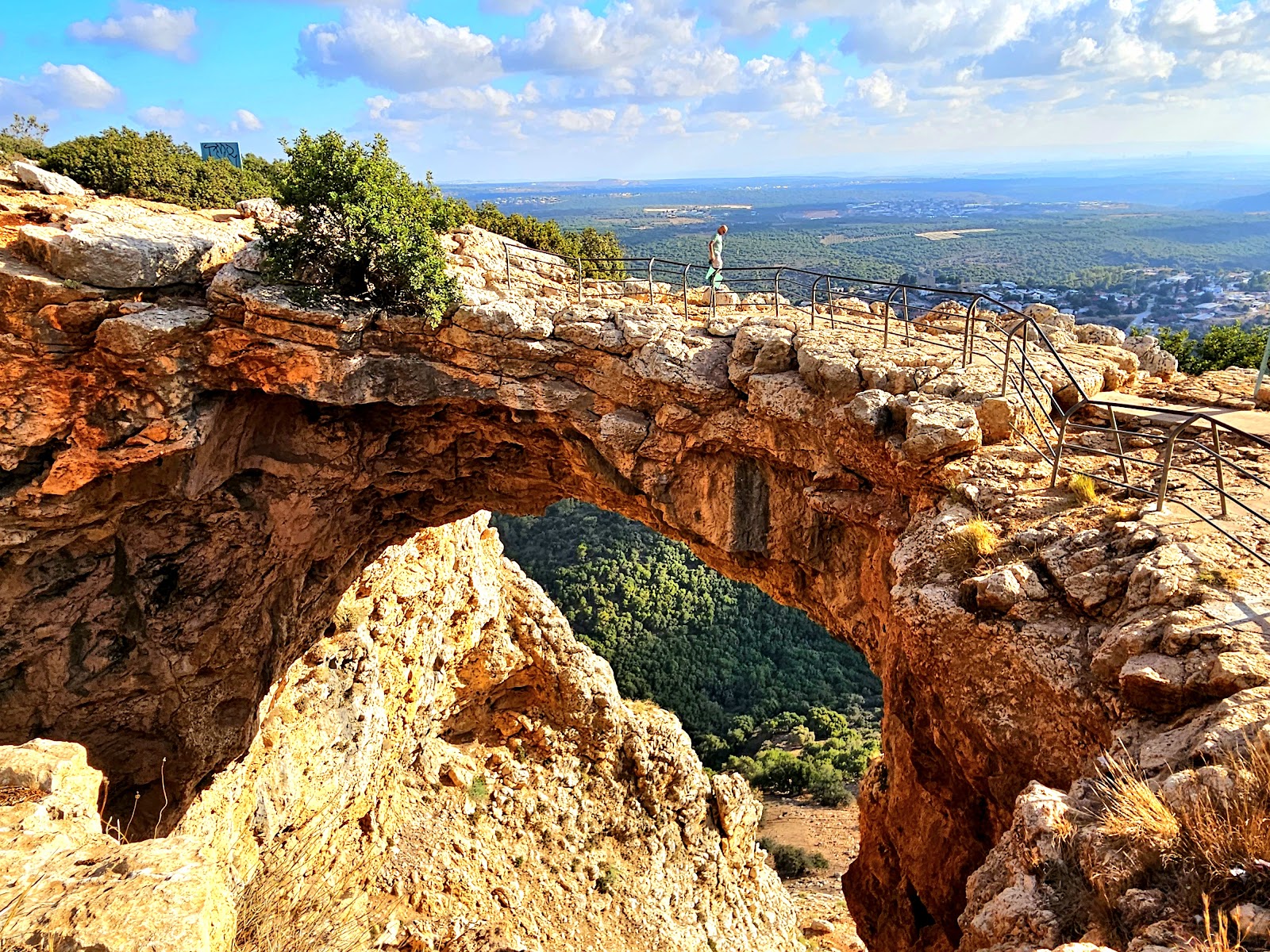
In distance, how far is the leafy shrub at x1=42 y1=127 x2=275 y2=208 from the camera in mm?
23688

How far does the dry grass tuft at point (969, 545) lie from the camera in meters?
10.1

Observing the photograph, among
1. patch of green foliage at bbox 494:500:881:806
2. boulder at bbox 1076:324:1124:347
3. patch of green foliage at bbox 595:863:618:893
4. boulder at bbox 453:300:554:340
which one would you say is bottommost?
patch of green foliage at bbox 494:500:881:806

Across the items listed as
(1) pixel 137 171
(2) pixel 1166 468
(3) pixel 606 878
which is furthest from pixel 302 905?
(1) pixel 137 171

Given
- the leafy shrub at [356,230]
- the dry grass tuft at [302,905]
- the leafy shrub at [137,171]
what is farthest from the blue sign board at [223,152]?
the dry grass tuft at [302,905]

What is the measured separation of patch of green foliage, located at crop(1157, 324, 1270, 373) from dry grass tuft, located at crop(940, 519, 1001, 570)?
1270 cm

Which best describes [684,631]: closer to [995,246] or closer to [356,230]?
[356,230]

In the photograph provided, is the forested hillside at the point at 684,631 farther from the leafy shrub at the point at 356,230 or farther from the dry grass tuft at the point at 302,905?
the leafy shrub at the point at 356,230

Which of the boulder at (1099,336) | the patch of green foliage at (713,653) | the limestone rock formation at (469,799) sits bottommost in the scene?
the patch of green foliage at (713,653)

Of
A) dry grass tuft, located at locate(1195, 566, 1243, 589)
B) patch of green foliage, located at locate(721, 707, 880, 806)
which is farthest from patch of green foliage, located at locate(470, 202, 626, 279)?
patch of green foliage, located at locate(721, 707, 880, 806)

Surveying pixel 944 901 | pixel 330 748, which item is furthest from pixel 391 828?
pixel 944 901

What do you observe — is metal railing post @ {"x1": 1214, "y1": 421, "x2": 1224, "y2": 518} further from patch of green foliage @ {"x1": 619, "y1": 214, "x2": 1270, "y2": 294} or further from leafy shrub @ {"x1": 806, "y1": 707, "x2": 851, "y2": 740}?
patch of green foliage @ {"x1": 619, "y1": 214, "x2": 1270, "y2": 294}

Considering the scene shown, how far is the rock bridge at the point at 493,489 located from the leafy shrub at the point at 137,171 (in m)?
2.53

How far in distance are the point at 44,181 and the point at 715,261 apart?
1868cm

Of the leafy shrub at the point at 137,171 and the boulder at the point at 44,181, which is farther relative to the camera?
the leafy shrub at the point at 137,171
